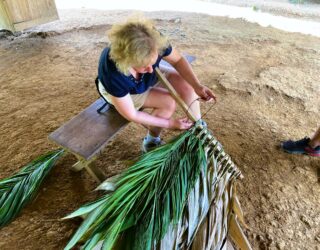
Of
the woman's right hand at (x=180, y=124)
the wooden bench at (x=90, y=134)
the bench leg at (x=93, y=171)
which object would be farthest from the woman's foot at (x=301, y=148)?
the bench leg at (x=93, y=171)

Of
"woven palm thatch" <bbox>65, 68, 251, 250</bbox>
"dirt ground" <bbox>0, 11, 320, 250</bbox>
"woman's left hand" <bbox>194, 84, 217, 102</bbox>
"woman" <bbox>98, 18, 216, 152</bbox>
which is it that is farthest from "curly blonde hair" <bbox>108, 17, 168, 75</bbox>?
"dirt ground" <bbox>0, 11, 320, 250</bbox>

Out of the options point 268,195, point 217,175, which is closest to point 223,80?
point 268,195

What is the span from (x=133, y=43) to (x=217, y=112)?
138 centimetres

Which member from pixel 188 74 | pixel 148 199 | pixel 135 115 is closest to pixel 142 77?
pixel 135 115

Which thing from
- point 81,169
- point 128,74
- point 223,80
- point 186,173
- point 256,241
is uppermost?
point 128,74

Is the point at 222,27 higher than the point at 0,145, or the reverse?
the point at 222,27

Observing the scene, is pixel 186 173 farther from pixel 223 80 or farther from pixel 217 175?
pixel 223 80

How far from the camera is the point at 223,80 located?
9.52 ft

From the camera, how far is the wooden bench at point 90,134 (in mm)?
1689

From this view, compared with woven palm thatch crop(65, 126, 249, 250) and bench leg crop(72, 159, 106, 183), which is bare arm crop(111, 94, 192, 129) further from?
bench leg crop(72, 159, 106, 183)

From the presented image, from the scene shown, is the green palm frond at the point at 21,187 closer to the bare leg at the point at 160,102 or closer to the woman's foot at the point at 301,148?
the bare leg at the point at 160,102

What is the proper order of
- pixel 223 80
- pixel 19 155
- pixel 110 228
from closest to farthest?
pixel 110 228
pixel 19 155
pixel 223 80

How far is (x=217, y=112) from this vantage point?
2.54m

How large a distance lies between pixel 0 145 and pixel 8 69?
144 centimetres
